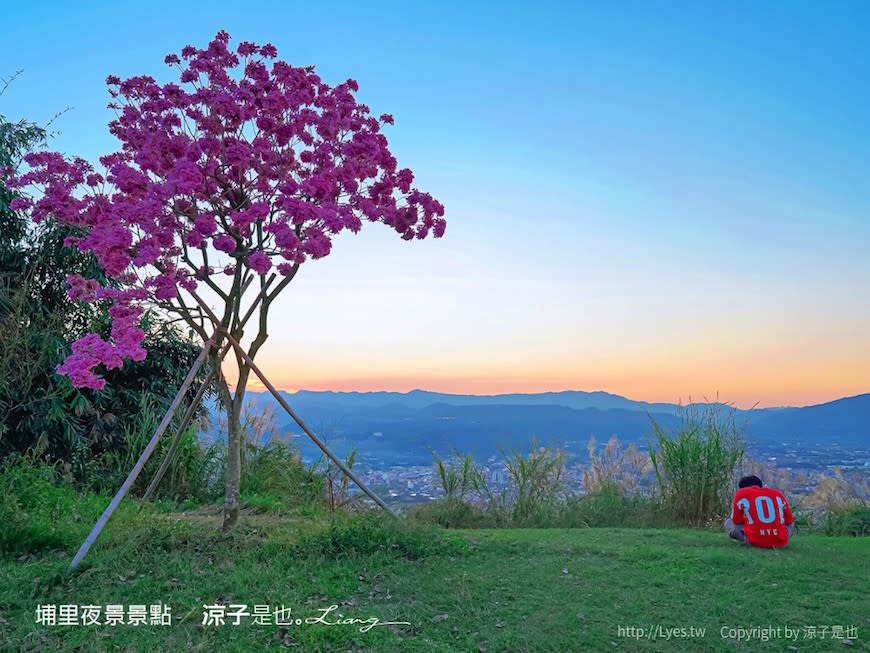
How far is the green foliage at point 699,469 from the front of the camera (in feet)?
23.0

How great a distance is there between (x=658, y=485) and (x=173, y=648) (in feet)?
17.8

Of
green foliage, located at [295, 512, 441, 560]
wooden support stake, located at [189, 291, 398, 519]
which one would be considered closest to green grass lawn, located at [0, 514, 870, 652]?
green foliage, located at [295, 512, 441, 560]

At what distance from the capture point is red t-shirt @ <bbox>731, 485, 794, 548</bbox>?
5.40 metres

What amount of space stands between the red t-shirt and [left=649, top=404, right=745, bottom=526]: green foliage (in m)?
1.52

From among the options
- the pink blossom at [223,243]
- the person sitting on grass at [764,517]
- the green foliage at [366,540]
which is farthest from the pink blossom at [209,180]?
the person sitting on grass at [764,517]

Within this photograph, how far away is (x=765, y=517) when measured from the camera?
541cm

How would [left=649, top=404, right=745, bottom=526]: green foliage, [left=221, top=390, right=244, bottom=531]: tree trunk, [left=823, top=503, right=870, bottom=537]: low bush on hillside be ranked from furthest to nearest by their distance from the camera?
1. [left=649, top=404, right=745, bottom=526]: green foliage
2. [left=823, top=503, right=870, bottom=537]: low bush on hillside
3. [left=221, top=390, right=244, bottom=531]: tree trunk

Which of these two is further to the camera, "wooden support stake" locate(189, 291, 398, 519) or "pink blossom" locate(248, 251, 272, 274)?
"wooden support stake" locate(189, 291, 398, 519)

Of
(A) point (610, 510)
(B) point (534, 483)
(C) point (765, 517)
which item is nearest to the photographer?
(C) point (765, 517)

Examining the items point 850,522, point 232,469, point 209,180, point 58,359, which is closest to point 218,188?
point 209,180

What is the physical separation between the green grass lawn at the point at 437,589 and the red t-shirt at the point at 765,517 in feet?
0.61

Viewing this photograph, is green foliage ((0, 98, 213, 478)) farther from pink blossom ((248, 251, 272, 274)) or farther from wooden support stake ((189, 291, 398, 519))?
pink blossom ((248, 251, 272, 274))

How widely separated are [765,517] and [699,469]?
1.61 m

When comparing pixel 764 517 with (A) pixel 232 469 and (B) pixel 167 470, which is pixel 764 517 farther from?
(B) pixel 167 470
